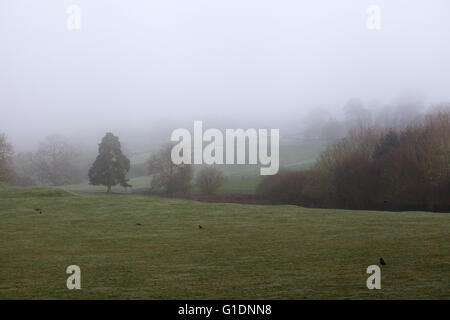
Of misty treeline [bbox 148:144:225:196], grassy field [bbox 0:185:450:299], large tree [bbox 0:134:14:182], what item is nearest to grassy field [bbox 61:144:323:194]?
misty treeline [bbox 148:144:225:196]

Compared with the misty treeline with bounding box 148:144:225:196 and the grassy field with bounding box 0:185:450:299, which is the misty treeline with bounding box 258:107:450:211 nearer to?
the misty treeline with bounding box 148:144:225:196

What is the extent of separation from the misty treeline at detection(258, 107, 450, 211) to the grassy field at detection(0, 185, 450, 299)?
22825 mm

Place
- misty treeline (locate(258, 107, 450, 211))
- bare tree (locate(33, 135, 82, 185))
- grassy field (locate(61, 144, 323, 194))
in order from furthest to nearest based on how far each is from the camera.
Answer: bare tree (locate(33, 135, 82, 185)) < grassy field (locate(61, 144, 323, 194)) < misty treeline (locate(258, 107, 450, 211))

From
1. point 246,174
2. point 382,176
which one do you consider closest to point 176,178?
point 382,176

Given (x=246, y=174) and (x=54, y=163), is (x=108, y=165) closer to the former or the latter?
(x=54, y=163)

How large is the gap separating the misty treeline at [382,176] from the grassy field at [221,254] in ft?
74.9

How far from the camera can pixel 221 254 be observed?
17141 millimetres

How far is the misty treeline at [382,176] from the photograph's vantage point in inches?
1969

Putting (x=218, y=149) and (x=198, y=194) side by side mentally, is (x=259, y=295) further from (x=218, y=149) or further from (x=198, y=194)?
(x=218, y=149)

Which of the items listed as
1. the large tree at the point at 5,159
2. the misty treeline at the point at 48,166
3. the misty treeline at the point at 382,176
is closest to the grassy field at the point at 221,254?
the misty treeline at the point at 382,176

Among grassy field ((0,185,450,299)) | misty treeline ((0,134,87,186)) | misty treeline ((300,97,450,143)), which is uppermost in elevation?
misty treeline ((300,97,450,143))

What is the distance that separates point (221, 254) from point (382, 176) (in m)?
→ 41.7

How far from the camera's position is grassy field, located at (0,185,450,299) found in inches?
456

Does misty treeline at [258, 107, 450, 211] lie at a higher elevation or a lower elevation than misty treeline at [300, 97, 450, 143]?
lower
